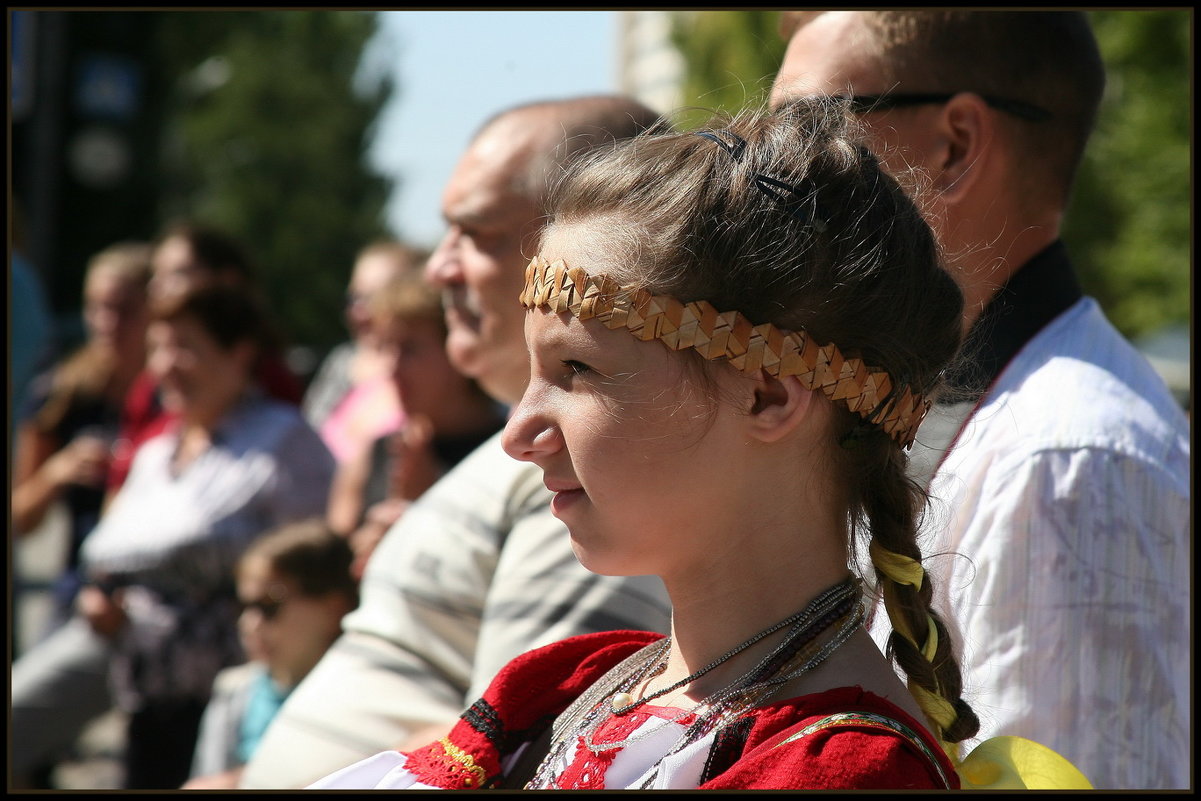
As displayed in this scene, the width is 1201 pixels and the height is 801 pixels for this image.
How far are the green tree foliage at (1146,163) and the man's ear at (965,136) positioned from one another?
34.5 feet

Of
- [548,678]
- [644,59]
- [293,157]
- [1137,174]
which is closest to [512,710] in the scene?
[548,678]

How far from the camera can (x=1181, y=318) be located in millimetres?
12633

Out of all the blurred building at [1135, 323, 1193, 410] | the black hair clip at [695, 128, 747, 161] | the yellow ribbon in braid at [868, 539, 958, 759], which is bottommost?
the blurred building at [1135, 323, 1193, 410]

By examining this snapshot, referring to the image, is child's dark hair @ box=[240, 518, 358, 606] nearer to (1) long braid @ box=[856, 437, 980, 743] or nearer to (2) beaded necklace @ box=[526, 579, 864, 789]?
(2) beaded necklace @ box=[526, 579, 864, 789]

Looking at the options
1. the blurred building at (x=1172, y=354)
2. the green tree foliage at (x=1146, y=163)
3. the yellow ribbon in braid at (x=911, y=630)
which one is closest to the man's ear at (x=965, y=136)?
the yellow ribbon in braid at (x=911, y=630)

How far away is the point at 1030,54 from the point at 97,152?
10876mm

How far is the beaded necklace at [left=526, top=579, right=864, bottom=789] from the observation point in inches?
55.9

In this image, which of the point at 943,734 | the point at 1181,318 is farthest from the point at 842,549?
the point at 1181,318

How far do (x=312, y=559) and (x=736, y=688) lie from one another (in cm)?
266

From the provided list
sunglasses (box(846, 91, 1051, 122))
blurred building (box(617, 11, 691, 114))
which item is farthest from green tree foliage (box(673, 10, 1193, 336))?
sunglasses (box(846, 91, 1051, 122))

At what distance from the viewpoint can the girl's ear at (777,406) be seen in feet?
4.73

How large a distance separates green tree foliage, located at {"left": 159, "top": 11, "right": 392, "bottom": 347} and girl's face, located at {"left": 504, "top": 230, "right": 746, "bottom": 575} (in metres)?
30.5

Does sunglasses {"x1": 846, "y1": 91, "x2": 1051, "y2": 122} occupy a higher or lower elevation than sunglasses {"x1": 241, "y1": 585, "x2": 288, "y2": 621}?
higher

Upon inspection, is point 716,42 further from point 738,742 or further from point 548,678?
point 738,742
